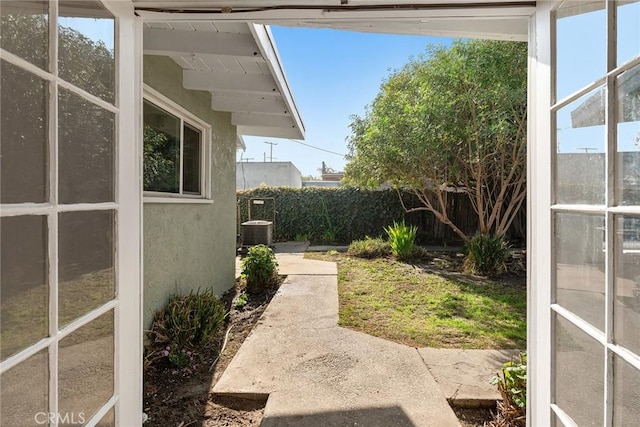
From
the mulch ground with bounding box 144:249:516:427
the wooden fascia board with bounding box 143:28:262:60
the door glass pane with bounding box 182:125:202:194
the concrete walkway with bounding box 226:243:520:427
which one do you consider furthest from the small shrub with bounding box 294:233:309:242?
the wooden fascia board with bounding box 143:28:262:60

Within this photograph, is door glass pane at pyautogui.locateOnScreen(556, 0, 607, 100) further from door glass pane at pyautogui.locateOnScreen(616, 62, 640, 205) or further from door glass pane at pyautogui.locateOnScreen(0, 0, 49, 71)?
door glass pane at pyautogui.locateOnScreen(0, 0, 49, 71)

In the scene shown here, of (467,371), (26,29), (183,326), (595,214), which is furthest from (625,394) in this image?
(183,326)

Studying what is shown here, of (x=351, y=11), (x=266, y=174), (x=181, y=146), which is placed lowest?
(x=181, y=146)

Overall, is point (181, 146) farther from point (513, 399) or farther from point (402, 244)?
point (402, 244)

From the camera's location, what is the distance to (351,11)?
4.91 feet

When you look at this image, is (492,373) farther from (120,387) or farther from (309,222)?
(309,222)

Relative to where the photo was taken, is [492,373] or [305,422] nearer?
[305,422]

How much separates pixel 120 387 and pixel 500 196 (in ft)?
24.6

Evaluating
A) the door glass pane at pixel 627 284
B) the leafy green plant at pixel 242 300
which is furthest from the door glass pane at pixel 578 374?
the leafy green plant at pixel 242 300

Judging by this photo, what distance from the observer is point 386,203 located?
36.6ft

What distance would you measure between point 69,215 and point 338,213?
34.6ft

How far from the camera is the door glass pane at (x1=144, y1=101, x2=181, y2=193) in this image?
304 cm

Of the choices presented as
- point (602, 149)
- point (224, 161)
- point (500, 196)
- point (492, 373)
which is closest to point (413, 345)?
point (492, 373)

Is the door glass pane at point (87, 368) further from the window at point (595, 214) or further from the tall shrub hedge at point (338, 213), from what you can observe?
the tall shrub hedge at point (338, 213)
